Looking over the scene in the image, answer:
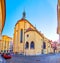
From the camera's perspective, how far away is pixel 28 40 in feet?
9.40

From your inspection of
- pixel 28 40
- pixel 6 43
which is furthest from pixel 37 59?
pixel 6 43

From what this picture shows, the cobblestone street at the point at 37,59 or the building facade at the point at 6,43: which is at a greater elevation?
the building facade at the point at 6,43

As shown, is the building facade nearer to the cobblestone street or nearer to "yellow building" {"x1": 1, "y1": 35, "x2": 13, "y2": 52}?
"yellow building" {"x1": 1, "y1": 35, "x2": 13, "y2": 52}

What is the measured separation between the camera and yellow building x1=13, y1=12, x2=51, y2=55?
9.29ft

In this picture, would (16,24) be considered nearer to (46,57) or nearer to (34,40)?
(34,40)

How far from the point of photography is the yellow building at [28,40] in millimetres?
2832

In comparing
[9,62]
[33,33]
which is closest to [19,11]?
[33,33]

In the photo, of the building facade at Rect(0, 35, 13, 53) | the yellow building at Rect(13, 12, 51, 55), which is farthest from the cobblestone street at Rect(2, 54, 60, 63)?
the building facade at Rect(0, 35, 13, 53)

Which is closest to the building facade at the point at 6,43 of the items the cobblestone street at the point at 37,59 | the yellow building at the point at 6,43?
the yellow building at the point at 6,43

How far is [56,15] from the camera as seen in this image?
9.36ft

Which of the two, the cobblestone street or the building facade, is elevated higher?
the building facade

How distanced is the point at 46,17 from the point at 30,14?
252 mm

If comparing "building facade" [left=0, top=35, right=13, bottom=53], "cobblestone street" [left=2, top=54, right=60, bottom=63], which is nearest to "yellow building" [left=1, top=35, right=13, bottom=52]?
"building facade" [left=0, top=35, right=13, bottom=53]

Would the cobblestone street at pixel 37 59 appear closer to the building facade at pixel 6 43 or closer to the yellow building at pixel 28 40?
the yellow building at pixel 28 40
